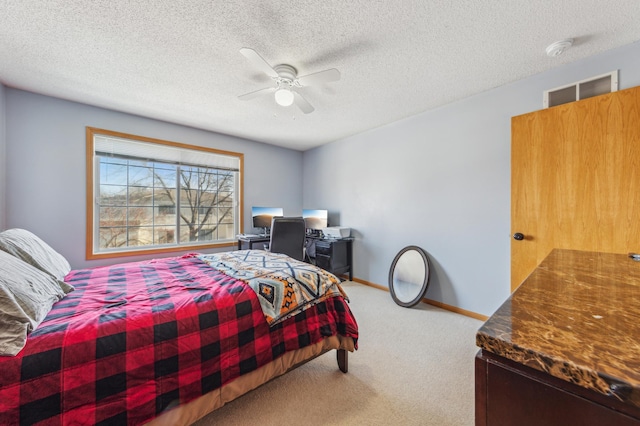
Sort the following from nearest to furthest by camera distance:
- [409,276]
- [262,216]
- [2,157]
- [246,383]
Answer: [246,383] → [2,157] → [409,276] → [262,216]

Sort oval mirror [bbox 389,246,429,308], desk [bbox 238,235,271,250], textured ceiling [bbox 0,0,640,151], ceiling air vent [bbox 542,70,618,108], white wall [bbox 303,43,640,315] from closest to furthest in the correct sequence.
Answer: textured ceiling [bbox 0,0,640,151] < ceiling air vent [bbox 542,70,618,108] < white wall [bbox 303,43,640,315] < oval mirror [bbox 389,246,429,308] < desk [bbox 238,235,271,250]

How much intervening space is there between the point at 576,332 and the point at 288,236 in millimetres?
2947

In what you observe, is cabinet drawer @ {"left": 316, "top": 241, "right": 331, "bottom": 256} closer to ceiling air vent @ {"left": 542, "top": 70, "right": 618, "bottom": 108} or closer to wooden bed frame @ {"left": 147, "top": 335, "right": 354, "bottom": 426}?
wooden bed frame @ {"left": 147, "top": 335, "right": 354, "bottom": 426}

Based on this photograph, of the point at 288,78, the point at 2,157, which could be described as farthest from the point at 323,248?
the point at 2,157

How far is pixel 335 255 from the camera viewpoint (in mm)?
3957

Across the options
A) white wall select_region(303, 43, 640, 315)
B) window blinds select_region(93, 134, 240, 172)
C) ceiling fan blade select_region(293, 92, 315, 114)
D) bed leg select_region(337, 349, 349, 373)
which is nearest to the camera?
bed leg select_region(337, 349, 349, 373)

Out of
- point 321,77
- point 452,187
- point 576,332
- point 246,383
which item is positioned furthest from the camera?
point 452,187

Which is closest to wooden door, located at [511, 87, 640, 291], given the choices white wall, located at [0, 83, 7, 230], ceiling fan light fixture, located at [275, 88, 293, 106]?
ceiling fan light fixture, located at [275, 88, 293, 106]

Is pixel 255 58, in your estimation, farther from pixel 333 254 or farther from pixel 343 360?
pixel 333 254

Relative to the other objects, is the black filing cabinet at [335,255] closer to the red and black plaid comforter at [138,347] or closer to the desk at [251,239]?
the desk at [251,239]

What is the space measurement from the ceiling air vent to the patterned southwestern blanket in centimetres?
255

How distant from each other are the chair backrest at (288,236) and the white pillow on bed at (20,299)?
201 cm

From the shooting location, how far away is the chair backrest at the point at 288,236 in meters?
3.25

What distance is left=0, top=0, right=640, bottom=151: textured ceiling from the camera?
160cm
